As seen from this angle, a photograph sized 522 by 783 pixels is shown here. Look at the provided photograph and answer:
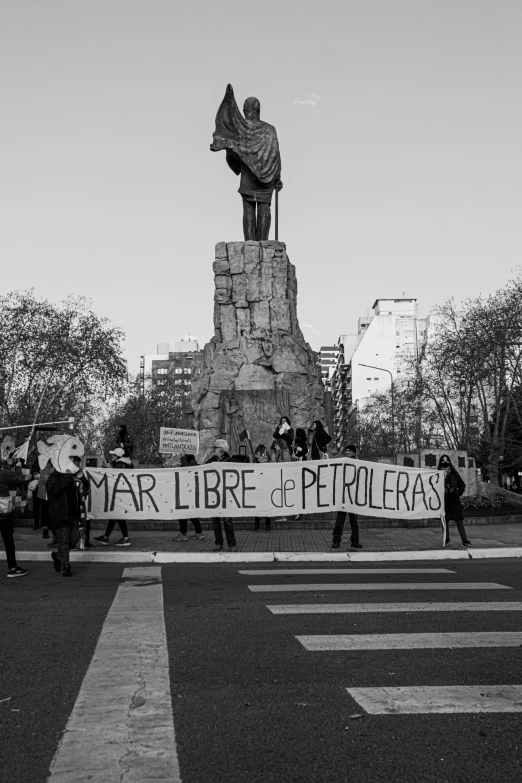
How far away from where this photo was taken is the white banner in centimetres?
1495

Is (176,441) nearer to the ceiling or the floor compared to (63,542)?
nearer to the ceiling

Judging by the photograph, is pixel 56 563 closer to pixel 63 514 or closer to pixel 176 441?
pixel 63 514

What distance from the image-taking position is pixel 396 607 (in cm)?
809

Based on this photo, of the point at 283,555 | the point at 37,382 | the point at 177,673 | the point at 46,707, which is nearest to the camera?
the point at 46,707

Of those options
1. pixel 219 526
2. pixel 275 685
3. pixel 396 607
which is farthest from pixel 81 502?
pixel 275 685

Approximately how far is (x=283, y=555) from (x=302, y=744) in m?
9.36

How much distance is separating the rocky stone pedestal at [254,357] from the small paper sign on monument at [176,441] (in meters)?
5.24

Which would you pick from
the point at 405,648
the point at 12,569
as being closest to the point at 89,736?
the point at 405,648

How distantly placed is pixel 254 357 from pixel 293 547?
1589 cm

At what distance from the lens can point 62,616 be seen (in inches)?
298

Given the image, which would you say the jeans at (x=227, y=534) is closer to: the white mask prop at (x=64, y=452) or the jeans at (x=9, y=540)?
the white mask prop at (x=64, y=452)

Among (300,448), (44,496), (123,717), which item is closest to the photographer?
(123,717)

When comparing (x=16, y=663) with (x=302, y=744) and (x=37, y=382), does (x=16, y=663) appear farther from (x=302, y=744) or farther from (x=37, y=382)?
Answer: (x=37, y=382)

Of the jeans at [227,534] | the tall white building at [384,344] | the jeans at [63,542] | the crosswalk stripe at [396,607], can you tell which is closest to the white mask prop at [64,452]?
the jeans at [63,542]
